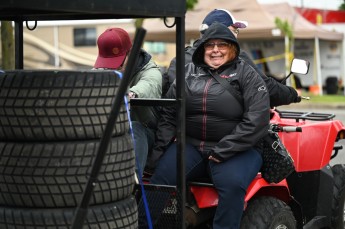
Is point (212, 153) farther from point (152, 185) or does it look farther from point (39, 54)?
point (39, 54)

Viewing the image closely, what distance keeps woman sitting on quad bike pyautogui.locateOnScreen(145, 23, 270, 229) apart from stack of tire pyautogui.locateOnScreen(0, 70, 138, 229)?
4.09 feet

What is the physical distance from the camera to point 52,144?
13.2 feet

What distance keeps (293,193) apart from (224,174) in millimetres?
1378

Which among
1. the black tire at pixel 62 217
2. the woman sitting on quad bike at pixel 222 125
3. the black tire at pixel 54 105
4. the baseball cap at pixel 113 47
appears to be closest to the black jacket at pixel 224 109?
the woman sitting on quad bike at pixel 222 125

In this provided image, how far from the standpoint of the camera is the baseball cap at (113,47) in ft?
17.7

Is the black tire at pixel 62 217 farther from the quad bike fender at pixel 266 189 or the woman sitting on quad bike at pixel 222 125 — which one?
the quad bike fender at pixel 266 189

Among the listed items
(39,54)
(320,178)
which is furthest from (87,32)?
(320,178)

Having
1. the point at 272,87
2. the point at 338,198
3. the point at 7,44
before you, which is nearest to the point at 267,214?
the point at 272,87

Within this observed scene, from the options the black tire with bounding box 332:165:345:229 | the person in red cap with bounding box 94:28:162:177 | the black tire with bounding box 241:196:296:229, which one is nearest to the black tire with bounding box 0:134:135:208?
the person in red cap with bounding box 94:28:162:177

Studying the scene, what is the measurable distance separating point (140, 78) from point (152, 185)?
829mm

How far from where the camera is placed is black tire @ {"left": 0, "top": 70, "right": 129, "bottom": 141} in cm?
400

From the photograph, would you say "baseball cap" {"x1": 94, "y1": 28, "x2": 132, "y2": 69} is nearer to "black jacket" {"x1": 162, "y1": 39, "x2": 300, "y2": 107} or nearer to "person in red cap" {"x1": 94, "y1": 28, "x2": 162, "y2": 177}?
"person in red cap" {"x1": 94, "y1": 28, "x2": 162, "y2": 177}

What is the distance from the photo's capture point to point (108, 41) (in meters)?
5.40

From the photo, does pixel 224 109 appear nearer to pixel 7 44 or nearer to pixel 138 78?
pixel 138 78
